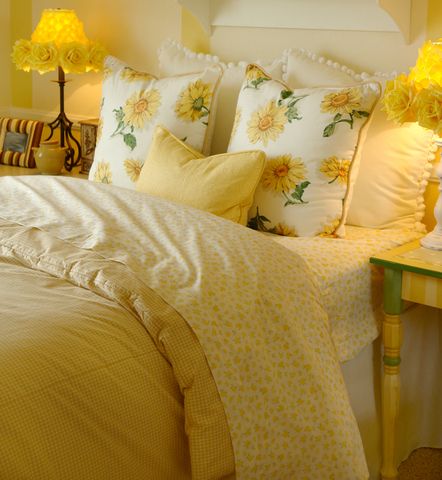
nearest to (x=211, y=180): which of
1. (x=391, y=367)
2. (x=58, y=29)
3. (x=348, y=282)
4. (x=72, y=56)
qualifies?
(x=348, y=282)

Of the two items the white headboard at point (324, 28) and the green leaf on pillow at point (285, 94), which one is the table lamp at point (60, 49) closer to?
the white headboard at point (324, 28)

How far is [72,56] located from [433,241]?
168cm

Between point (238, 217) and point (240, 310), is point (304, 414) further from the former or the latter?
point (238, 217)

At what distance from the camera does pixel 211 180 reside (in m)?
2.31

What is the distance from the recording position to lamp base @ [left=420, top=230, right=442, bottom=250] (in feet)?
7.21

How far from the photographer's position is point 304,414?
176cm

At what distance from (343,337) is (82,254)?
70 cm

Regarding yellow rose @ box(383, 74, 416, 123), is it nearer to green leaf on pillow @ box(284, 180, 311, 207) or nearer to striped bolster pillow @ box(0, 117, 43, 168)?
green leaf on pillow @ box(284, 180, 311, 207)

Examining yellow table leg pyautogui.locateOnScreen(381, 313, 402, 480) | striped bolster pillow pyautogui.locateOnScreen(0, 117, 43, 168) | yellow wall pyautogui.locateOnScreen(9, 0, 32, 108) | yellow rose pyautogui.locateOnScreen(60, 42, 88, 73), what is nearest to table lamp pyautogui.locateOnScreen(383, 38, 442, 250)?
yellow table leg pyautogui.locateOnScreen(381, 313, 402, 480)

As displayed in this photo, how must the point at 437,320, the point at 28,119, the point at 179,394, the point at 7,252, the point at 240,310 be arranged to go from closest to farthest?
the point at 179,394 → the point at 240,310 → the point at 7,252 → the point at 437,320 → the point at 28,119

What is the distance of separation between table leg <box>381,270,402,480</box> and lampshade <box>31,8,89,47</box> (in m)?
1.78

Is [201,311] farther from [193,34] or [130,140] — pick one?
[193,34]

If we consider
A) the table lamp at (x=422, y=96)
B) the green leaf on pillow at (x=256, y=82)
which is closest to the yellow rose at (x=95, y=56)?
the green leaf on pillow at (x=256, y=82)

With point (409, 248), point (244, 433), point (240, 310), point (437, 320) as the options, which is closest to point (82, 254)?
point (240, 310)
